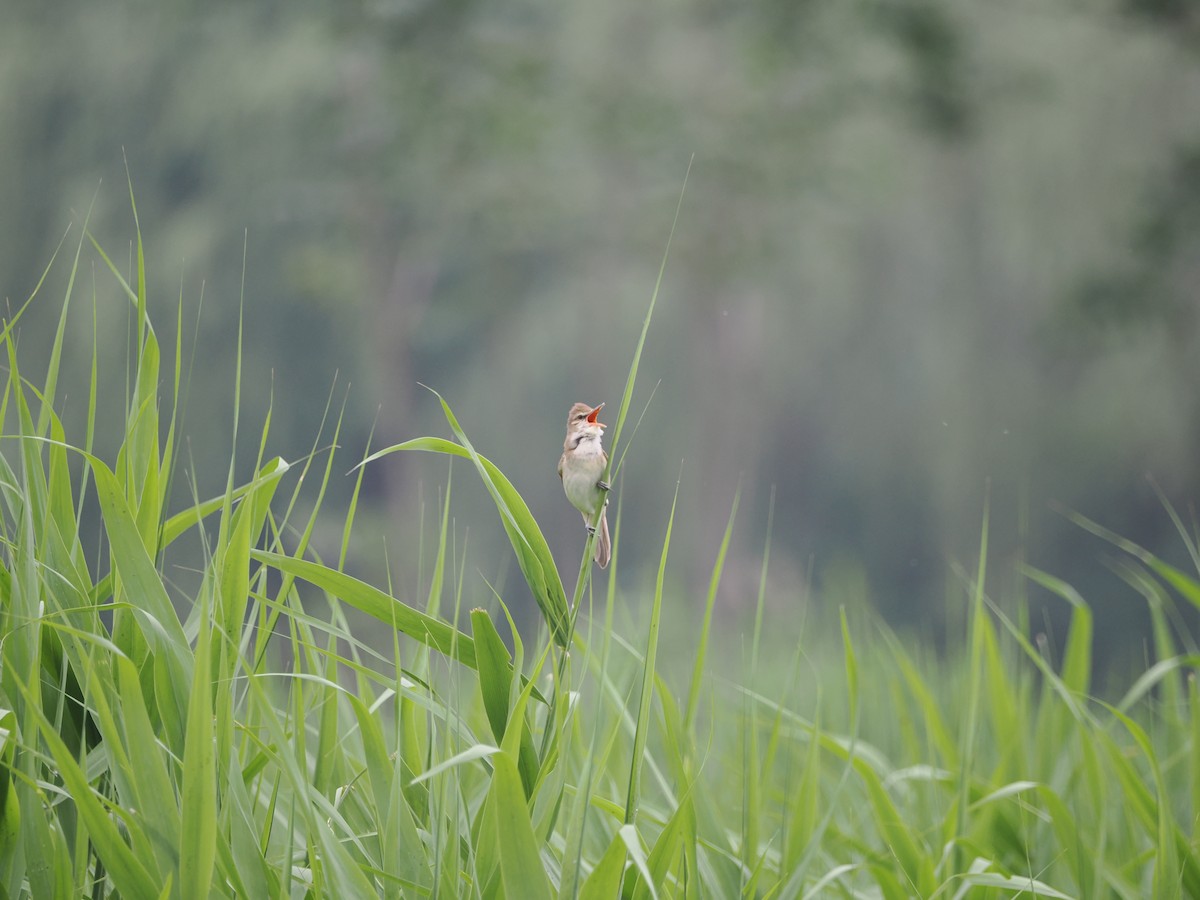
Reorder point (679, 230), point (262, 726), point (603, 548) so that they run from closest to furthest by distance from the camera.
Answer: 1. point (262, 726)
2. point (603, 548)
3. point (679, 230)

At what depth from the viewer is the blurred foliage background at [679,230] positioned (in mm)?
6215

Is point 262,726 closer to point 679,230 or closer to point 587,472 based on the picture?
point 587,472

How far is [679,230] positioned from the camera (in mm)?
7590

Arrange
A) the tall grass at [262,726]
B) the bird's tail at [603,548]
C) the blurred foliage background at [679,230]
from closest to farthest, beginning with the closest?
the tall grass at [262,726]
the bird's tail at [603,548]
the blurred foliage background at [679,230]

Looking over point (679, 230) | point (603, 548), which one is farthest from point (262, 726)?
point (679, 230)

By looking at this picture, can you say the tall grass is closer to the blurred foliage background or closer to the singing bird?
the singing bird

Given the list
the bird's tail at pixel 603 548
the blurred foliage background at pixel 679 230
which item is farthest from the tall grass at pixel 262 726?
the blurred foliage background at pixel 679 230

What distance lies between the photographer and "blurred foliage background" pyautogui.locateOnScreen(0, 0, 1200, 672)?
6.21 meters

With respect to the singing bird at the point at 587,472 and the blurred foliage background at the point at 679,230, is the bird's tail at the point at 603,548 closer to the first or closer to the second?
the singing bird at the point at 587,472

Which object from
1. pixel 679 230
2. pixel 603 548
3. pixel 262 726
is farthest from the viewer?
pixel 679 230

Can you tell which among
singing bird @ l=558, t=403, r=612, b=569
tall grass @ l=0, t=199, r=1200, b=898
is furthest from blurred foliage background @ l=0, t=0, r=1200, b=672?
tall grass @ l=0, t=199, r=1200, b=898

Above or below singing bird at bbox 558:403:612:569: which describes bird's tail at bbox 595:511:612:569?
below

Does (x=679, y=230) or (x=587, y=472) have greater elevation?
(x=679, y=230)

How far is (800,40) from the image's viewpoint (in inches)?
291
